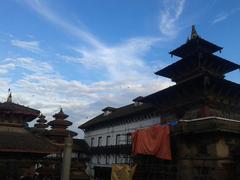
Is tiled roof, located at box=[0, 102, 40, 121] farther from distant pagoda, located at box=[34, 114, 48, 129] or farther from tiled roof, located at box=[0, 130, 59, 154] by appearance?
distant pagoda, located at box=[34, 114, 48, 129]

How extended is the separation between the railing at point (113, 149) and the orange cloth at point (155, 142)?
12.1 metres

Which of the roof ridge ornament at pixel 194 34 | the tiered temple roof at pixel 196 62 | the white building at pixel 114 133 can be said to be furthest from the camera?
the white building at pixel 114 133

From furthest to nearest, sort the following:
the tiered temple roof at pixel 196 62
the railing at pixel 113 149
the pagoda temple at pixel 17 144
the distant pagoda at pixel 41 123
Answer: the distant pagoda at pixel 41 123 < the railing at pixel 113 149 < the tiered temple roof at pixel 196 62 < the pagoda temple at pixel 17 144

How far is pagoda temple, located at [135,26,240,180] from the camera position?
67.9 ft

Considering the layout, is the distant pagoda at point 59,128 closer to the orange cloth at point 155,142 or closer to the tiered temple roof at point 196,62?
the orange cloth at point 155,142

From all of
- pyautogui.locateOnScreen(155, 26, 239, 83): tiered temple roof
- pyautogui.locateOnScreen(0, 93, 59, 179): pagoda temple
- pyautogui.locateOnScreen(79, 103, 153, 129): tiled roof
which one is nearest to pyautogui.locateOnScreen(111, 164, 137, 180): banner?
pyautogui.locateOnScreen(0, 93, 59, 179): pagoda temple

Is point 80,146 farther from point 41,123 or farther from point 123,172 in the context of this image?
point 123,172

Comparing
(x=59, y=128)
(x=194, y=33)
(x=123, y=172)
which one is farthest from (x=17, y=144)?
(x=194, y=33)

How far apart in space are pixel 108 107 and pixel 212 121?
101 feet

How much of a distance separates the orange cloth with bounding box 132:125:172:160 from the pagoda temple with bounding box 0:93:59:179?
734cm

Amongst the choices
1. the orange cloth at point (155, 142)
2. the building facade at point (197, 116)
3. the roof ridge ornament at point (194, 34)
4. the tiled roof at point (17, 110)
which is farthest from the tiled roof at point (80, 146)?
the roof ridge ornament at point (194, 34)

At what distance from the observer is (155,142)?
24234 mm

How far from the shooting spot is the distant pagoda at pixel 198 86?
25.4 metres

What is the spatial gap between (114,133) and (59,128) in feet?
38.0
